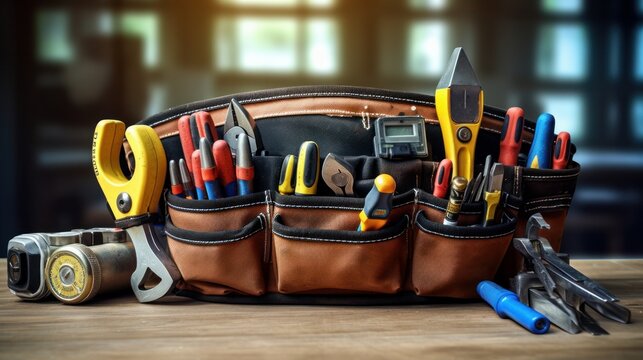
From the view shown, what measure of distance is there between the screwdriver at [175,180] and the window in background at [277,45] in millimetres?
944

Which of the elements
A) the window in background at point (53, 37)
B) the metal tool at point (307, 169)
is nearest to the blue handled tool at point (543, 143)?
the metal tool at point (307, 169)

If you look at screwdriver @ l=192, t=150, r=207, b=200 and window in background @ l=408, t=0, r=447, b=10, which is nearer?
screwdriver @ l=192, t=150, r=207, b=200

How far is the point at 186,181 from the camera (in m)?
0.80

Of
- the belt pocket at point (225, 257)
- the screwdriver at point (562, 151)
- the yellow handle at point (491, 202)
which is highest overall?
the screwdriver at point (562, 151)

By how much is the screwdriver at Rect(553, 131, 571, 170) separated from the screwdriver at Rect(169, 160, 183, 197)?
414 millimetres

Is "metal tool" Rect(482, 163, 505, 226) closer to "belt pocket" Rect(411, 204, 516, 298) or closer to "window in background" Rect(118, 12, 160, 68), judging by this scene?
"belt pocket" Rect(411, 204, 516, 298)

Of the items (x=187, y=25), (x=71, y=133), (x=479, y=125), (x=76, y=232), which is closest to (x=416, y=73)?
(x=187, y=25)

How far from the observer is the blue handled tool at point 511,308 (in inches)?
26.0

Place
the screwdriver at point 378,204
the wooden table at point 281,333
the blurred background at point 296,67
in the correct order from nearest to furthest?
the wooden table at point 281,333 < the screwdriver at point 378,204 < the blurred background at point 296,67

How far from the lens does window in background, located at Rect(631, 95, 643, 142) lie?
179 cm

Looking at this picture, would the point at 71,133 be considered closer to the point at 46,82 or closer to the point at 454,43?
the point at 46,82

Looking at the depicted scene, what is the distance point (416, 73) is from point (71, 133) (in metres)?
0.82

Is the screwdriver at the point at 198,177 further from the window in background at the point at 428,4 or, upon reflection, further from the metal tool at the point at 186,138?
the window in background at the point at 428,4

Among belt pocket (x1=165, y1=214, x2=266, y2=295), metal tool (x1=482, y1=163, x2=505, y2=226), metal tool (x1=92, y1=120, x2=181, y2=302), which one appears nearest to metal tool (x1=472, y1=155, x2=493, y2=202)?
metal tool (x1=482, y1=163, x2=505, y2=226)
